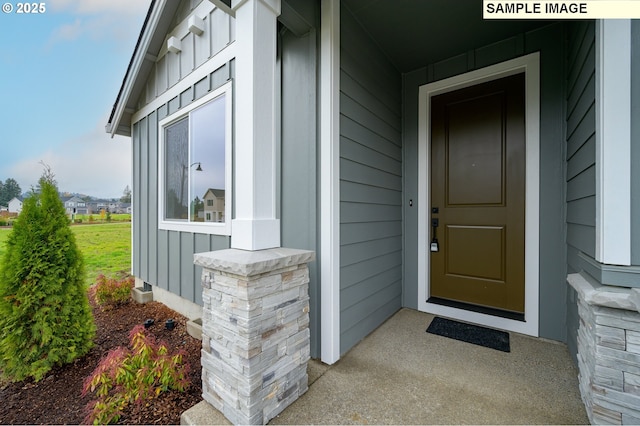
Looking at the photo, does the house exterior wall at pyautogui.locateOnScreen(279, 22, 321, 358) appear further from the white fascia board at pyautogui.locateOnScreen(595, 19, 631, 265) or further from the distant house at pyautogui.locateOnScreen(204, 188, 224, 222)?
the white fascia board at pyautogui.locateOnScreen(595, 19, 631, 265)

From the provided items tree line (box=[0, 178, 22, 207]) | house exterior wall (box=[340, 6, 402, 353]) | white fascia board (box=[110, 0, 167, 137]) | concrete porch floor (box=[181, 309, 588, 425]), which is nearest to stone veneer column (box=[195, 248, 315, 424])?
concrete porch floor (box=[181, 309, 588, 425])

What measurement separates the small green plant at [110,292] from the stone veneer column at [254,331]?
3.22m

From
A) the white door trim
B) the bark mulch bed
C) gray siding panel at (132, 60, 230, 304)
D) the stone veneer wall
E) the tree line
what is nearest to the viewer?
the stone veneer wall

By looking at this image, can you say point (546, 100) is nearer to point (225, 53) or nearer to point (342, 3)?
point (342, 3)

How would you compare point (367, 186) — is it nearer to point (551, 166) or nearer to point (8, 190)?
point (551, 166)

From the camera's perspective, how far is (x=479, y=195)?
8.49 feet

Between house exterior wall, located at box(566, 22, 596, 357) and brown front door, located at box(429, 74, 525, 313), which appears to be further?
brown front door, located at box(429, 74, 525, 313)

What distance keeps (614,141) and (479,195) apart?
1477 millimetres

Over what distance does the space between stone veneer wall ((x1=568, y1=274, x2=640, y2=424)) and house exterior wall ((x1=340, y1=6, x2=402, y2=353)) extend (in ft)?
4.38

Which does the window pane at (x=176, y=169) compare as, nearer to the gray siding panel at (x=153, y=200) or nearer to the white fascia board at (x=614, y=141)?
the gray siding panel at (x=153, y=200)

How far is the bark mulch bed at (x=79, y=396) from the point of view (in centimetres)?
158

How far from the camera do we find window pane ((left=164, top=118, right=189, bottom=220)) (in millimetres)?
3283

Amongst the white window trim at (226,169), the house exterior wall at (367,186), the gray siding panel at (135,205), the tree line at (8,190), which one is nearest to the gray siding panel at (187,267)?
the white window trim at (226,169)

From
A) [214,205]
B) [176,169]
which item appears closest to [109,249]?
[176,169]
